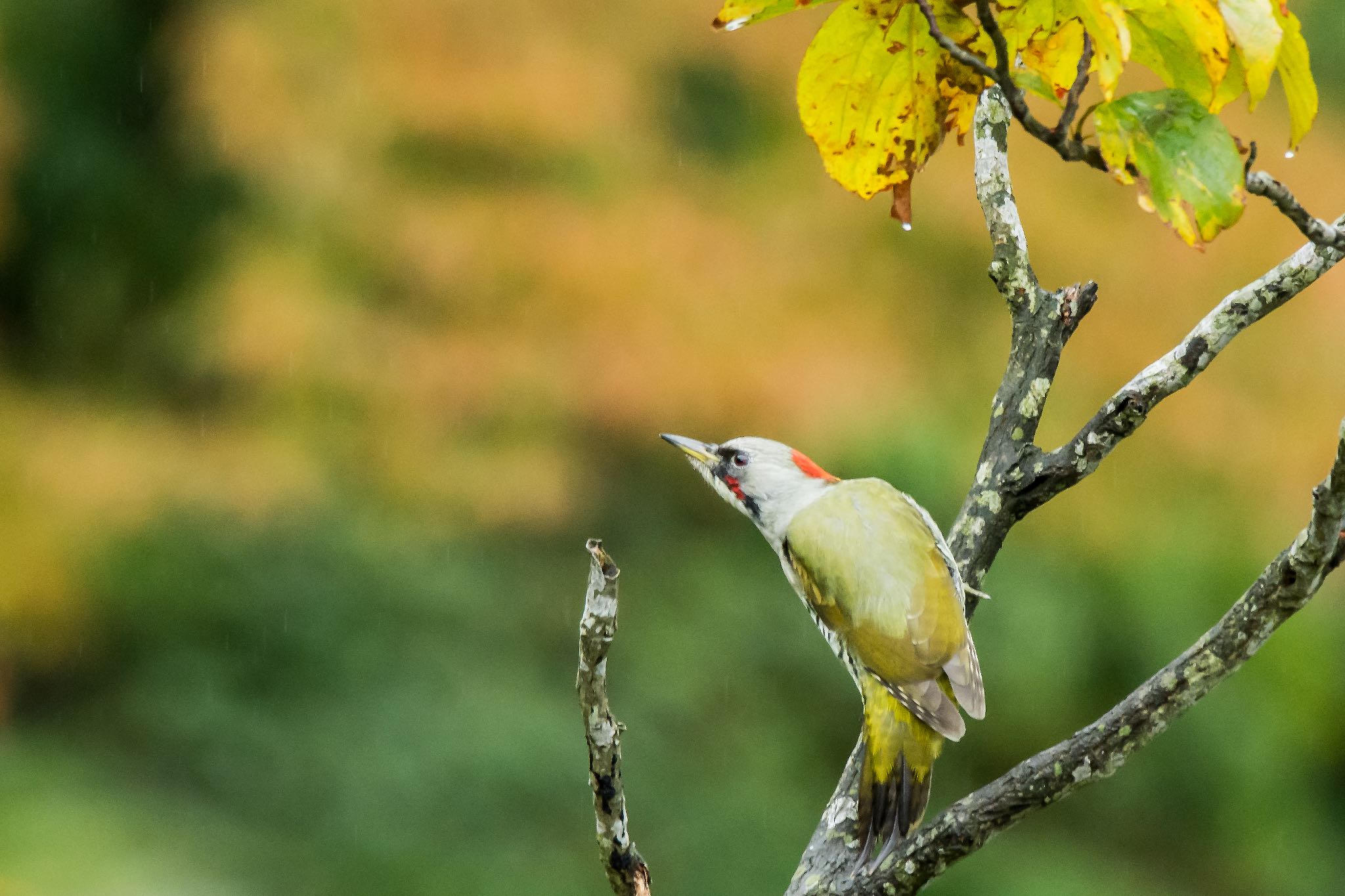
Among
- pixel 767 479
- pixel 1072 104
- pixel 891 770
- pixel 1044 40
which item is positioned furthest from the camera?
pixel 767 479

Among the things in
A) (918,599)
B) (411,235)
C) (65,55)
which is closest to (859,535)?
(918,599)

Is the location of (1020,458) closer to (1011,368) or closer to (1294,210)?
(1011,368)

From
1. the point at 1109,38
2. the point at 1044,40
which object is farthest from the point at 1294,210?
the point at 1044,40

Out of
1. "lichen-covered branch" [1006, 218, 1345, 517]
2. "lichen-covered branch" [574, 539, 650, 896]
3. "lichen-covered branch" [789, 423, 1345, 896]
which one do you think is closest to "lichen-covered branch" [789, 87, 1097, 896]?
"lichen-covered branch" [1006, 218, 1345, 517]

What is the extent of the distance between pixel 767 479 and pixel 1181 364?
762 millimetres

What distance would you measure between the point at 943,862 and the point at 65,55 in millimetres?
4913

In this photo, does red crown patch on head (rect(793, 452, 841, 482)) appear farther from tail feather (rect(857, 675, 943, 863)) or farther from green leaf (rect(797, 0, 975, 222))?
green leaf (rect(797, 0, 975, 222))

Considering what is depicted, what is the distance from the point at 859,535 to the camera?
7.10 ft

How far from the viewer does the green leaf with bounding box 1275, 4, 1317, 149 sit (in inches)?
44.2

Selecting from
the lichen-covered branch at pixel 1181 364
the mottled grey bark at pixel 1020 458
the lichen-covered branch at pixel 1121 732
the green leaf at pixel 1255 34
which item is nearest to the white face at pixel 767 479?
the mottled grey bark at pixel 1020 458

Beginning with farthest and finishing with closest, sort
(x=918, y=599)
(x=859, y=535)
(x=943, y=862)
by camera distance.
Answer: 1. (x=859, y=535)
2. (x=918, y=599)
3. (x=943, y=862)

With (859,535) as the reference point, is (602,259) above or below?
above

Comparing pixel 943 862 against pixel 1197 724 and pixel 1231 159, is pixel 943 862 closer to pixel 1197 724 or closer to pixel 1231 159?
pixel 1231 159

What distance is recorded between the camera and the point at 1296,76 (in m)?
1.14
